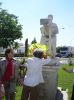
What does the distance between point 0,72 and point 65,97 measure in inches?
112

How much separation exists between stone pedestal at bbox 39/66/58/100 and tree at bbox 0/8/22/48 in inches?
2037

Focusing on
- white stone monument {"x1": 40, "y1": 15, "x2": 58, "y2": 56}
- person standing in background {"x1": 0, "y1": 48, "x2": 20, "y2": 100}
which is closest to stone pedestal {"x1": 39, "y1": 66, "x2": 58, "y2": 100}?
white stone monument {"x1": 40, "y1": 15, "x2": 58, "y2": 56}

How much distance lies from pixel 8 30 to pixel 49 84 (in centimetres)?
5315

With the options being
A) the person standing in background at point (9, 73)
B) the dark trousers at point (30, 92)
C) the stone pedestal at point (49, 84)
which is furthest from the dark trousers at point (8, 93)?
the stone pedestal at point (49, 84)

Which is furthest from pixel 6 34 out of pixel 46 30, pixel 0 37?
pixel 46 30

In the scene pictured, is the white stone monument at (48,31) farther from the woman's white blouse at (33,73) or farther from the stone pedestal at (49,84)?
the woman's white blouse at (33,73)

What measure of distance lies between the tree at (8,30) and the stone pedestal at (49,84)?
5173cm

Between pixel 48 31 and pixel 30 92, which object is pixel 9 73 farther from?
pixel 48 31

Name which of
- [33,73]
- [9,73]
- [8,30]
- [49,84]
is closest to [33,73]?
[33,73]

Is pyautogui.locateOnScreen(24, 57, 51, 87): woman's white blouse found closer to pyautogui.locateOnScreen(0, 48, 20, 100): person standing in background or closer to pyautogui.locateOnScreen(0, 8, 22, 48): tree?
pyautogui.locateOnScreen(0, 48, 20, 100): person standing in background

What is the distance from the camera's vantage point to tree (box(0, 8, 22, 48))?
205ft

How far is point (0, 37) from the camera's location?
61.8 m

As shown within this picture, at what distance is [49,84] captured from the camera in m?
10.2

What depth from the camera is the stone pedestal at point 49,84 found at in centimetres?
1004
